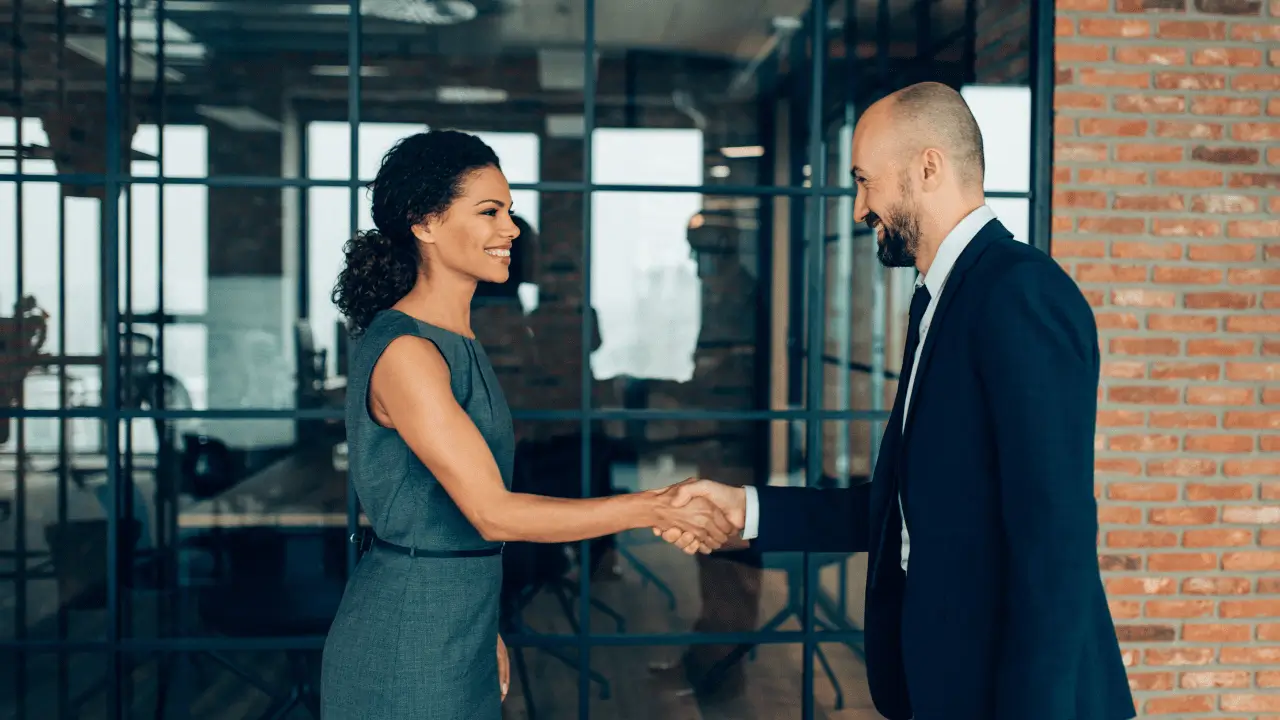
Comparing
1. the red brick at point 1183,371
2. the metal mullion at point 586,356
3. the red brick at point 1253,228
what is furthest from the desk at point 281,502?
the red brick at point 1253,228

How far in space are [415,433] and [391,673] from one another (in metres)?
0.46

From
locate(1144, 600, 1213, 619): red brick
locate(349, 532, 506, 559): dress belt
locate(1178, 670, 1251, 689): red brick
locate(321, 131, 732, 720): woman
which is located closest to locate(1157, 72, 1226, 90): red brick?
locate(1144, 600, 1213, 619): red brick

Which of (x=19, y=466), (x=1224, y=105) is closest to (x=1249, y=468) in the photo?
(x=1224, y=105)

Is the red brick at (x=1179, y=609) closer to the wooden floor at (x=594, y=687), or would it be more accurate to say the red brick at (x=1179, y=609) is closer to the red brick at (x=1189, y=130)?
the red brick at (x=1189, y=130)

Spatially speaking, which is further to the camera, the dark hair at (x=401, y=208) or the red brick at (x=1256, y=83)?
the red brick at (x=1256, y=83)

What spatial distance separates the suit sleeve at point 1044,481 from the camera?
5.08ft

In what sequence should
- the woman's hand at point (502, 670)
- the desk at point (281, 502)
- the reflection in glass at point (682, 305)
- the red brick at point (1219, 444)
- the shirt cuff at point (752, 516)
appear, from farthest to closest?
the reflection in glass at point (682, 305)
the desk at point (281, 502)
the red brick at point (1219, 444)
the shirt cuff at point (752, 516)
the woman's hand at point (502, 670)

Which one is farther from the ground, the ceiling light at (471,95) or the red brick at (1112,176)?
the ceiling light at (471,95)

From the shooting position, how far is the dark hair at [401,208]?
204 centimetres

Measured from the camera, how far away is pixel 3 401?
6.01m

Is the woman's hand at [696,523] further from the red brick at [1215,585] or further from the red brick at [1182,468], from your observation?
the red brick at [1215,585]

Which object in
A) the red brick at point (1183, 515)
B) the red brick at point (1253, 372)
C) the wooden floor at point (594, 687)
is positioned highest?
the red brick at point (1253, 372)

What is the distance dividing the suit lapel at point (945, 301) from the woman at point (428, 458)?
71 cm

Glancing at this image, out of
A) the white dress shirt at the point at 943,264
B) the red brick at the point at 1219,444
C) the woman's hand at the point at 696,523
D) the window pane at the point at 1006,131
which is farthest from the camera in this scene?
the window pane at the point at 1006,131
